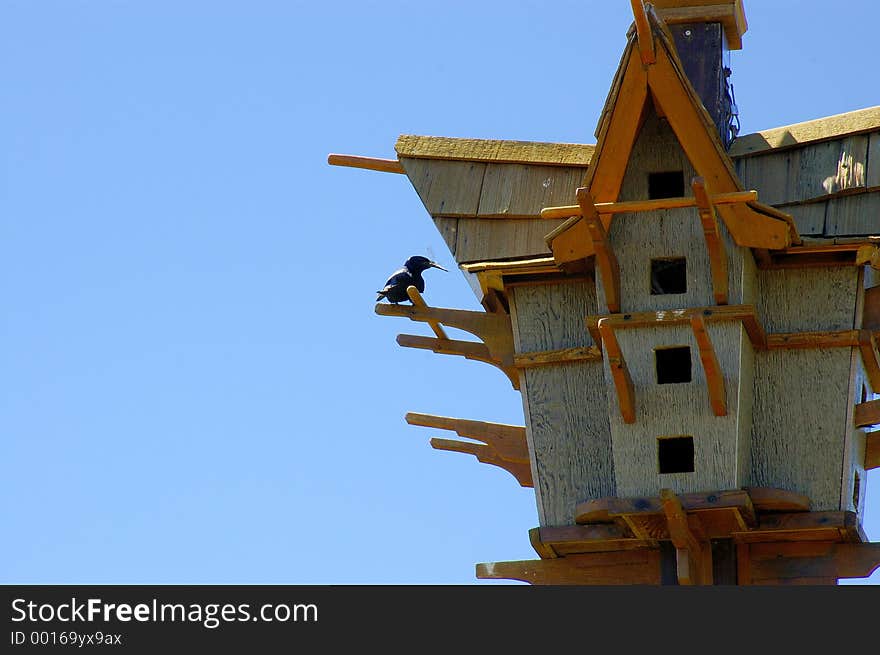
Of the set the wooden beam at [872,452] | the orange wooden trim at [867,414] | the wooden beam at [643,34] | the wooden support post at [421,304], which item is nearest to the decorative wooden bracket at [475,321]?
the wooden support post at [421,304]

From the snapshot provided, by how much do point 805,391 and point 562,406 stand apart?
1563 mm

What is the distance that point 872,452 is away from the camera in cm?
1625

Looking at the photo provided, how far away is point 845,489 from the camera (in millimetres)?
15336

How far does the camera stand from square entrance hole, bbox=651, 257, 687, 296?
51.4 feet

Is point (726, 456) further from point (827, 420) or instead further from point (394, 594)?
point (394, 594)

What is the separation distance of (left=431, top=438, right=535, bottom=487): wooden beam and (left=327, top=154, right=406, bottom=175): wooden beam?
1.90m

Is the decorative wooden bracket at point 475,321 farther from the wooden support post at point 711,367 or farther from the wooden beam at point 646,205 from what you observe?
the wooden support post at point 711,367

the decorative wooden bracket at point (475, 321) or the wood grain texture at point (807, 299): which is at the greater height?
the decorative wooden bracket at point (475, 321)

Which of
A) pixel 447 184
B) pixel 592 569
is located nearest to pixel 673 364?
pixel 592 569

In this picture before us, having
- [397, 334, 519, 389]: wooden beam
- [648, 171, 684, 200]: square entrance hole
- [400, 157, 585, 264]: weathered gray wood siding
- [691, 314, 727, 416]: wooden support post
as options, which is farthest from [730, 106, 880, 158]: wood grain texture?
[397, 334, 519, 389]: wooden beam

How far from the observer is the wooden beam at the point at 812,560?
15.4 metres

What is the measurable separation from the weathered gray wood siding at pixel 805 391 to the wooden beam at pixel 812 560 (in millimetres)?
334

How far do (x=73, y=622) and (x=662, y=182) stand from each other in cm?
568

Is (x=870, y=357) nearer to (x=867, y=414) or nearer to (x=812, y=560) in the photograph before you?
(x=867, y=414)
